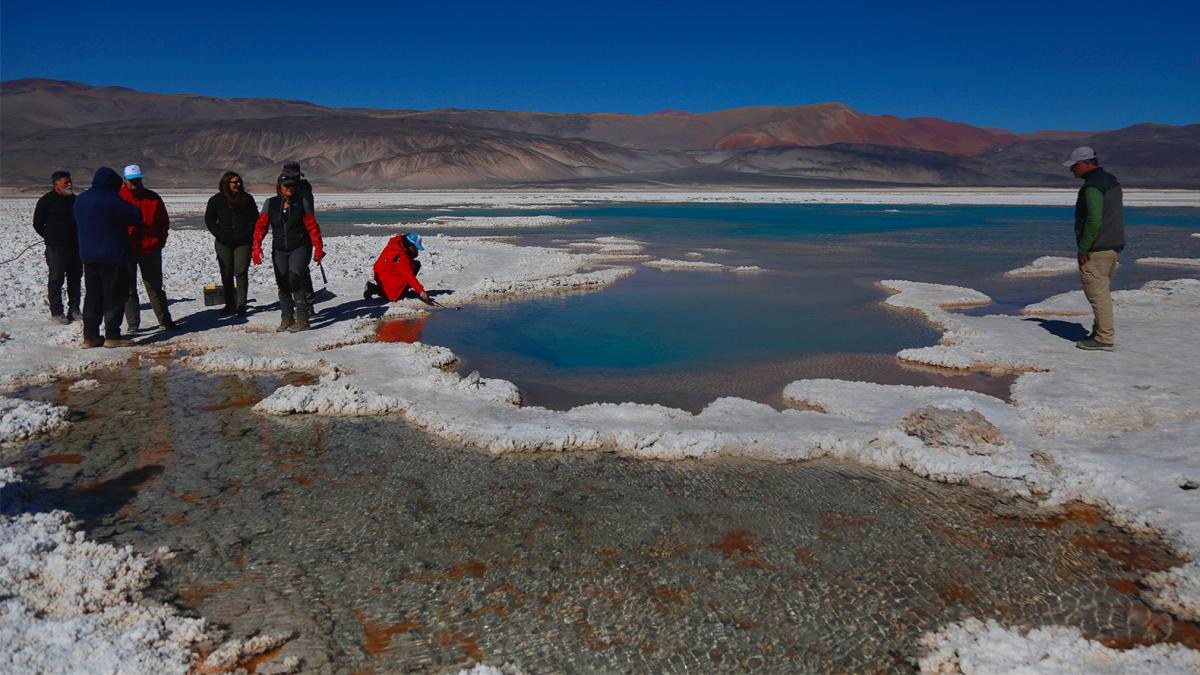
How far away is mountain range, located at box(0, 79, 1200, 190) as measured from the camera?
89.5m

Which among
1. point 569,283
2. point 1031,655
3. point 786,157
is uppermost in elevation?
point 786,157

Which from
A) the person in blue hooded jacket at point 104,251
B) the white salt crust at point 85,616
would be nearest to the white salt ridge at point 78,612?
the white salt crust at point 85,616

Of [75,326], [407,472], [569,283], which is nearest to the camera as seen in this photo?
[407,472]

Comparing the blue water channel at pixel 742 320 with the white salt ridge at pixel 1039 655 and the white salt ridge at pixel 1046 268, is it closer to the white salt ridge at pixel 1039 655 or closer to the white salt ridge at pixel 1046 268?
the white salt ridge at pixel 1046 268

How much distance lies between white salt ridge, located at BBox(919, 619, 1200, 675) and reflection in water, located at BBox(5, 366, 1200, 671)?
0.36 feet

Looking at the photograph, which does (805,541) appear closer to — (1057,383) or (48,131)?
(1057,383)

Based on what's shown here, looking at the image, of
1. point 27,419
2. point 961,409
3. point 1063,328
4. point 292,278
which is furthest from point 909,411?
point 27,419

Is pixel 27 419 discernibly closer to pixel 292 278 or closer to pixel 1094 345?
pixel 292 278

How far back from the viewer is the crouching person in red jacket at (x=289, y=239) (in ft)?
24.7

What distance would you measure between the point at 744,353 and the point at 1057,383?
9.07 feet

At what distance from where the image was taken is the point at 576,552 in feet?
12.0

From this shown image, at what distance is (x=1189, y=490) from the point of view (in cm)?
415

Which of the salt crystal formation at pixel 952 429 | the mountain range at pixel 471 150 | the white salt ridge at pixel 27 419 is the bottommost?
the salt crystal formation at pixel 952 429

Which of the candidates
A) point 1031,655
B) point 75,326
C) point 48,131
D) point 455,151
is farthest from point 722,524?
point 48,131
